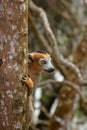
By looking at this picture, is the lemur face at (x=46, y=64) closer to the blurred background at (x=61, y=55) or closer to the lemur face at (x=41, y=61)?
the lemur face at (x=41, y=61)

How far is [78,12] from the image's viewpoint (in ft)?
24.4

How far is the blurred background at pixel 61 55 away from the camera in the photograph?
445 cm

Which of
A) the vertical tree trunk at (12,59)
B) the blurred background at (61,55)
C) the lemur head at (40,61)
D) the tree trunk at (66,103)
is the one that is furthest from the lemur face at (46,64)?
the tree trunk at (66,103)

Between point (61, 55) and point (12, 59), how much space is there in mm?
3484

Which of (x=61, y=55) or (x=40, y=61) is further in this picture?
(x=61, y=55)

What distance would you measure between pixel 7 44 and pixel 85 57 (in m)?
3.74

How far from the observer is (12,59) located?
2.25 m

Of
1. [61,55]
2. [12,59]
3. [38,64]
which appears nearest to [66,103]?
[61,55]

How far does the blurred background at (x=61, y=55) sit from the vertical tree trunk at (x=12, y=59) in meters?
1.63

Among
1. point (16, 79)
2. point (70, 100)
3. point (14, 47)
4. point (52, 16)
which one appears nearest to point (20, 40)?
point (14, 47)

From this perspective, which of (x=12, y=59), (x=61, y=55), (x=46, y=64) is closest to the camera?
(x=12, y=59)

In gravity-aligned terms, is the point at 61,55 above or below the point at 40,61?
below

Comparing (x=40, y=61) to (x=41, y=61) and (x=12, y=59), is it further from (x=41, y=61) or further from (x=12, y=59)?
(x=12, y=59)

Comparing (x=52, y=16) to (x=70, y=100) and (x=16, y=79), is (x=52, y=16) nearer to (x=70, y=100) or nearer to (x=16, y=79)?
(x=70, y=100)
